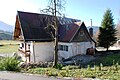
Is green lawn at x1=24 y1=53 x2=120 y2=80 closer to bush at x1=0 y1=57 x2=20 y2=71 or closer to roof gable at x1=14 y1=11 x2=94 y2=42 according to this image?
bush at x1=0 y1=57 x2=20 y2=71

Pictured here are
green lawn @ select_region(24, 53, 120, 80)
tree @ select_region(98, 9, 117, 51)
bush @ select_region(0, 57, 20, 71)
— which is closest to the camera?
green lawn @ select_region(24, 53, 120, 80)

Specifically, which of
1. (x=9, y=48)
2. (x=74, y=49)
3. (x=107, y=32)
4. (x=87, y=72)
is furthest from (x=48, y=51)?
(x=9, y=48)

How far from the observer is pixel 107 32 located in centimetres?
4066

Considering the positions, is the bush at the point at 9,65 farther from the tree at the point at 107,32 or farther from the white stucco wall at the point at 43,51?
the tree at the point at 107,32

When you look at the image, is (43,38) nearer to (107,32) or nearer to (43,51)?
(43,51)

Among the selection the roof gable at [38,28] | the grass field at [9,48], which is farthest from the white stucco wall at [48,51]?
the grass field at [9,48]

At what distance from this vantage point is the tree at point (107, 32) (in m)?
40.6

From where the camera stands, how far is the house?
34594 mm

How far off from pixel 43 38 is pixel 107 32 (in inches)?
475

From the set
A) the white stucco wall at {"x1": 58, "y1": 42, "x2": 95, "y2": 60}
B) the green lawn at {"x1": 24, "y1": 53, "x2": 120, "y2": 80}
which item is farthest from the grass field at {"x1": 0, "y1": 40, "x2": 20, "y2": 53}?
the green lawn at {"x1": 24, "y1": 53, "x2": 120, "y2": 80}

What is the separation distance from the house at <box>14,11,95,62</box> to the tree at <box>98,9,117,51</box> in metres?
3.89

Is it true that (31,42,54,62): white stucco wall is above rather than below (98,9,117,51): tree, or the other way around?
below

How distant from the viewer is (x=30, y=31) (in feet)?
115

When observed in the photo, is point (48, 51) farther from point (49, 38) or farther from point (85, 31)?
point (85, 31)
